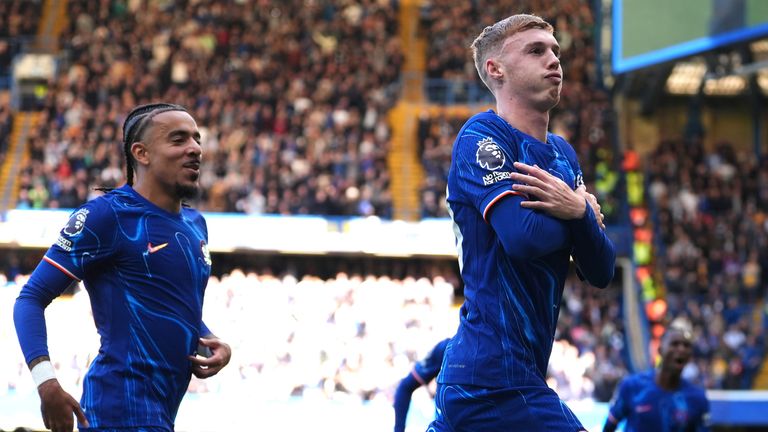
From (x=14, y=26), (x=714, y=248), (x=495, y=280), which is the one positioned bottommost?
(x=714, y=248)

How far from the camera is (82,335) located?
20000 millimetres

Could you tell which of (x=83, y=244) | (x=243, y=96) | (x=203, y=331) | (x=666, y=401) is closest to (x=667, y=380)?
(x=666, y=401)

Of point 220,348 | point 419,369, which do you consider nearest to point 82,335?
point 419,369

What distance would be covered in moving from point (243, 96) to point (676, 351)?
18.4m

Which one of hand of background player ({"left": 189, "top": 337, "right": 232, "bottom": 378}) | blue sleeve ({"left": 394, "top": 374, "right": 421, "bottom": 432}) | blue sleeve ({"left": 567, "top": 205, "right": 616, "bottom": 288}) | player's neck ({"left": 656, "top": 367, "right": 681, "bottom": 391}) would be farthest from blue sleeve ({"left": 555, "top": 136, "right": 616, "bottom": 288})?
player's neck ({"left": 656, "top": 367, "right": 681, "bottom": 391})

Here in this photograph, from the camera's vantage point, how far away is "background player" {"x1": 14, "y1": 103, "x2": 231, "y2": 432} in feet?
16.0

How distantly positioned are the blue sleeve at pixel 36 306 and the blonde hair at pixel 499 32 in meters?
1.94

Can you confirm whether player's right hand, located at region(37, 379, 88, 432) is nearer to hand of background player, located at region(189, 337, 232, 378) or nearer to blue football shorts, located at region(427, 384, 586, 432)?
hand of background player, located at region(189, 337, 232, 378)

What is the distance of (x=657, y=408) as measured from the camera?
9.36 metres

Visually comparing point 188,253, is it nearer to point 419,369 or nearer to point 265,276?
point 419,369

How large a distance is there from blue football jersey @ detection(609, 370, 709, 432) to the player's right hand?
5.60 metres

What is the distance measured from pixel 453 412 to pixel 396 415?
10.3 ft

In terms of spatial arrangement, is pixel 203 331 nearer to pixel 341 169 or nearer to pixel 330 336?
pixel 330 336

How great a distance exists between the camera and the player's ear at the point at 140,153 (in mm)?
5305
